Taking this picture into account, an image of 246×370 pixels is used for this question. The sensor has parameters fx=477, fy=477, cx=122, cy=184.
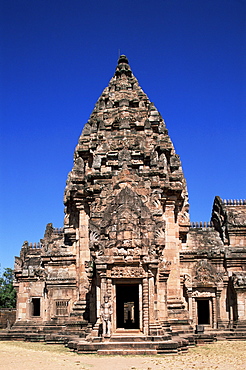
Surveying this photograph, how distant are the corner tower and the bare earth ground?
1984 mm

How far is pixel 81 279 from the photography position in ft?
79.6

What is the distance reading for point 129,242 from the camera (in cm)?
1844

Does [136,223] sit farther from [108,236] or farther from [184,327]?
[184,327]

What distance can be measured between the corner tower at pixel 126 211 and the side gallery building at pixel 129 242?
0.05 metres

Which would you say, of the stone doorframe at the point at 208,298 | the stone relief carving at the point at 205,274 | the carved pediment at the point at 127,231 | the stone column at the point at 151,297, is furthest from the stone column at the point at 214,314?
the stone column at the point at 151,297

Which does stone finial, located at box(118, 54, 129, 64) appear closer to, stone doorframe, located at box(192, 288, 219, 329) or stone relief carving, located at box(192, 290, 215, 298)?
stone doorframe, located at box(192, 288, 219, 329)

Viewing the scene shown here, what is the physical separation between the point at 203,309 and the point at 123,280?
37.4 ft

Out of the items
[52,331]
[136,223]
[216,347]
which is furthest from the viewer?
[52,331]

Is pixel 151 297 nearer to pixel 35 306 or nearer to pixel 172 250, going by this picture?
pixel 172 250

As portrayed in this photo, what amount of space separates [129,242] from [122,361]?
4758mm

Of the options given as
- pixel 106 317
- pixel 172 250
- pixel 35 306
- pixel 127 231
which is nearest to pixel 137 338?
pixel 106 317

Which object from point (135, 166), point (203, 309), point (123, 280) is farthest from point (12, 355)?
point (203, 309)

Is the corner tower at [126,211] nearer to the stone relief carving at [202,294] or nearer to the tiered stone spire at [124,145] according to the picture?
the tiered stone spire at [124,145]

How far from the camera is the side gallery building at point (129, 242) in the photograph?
18906 millimetres
